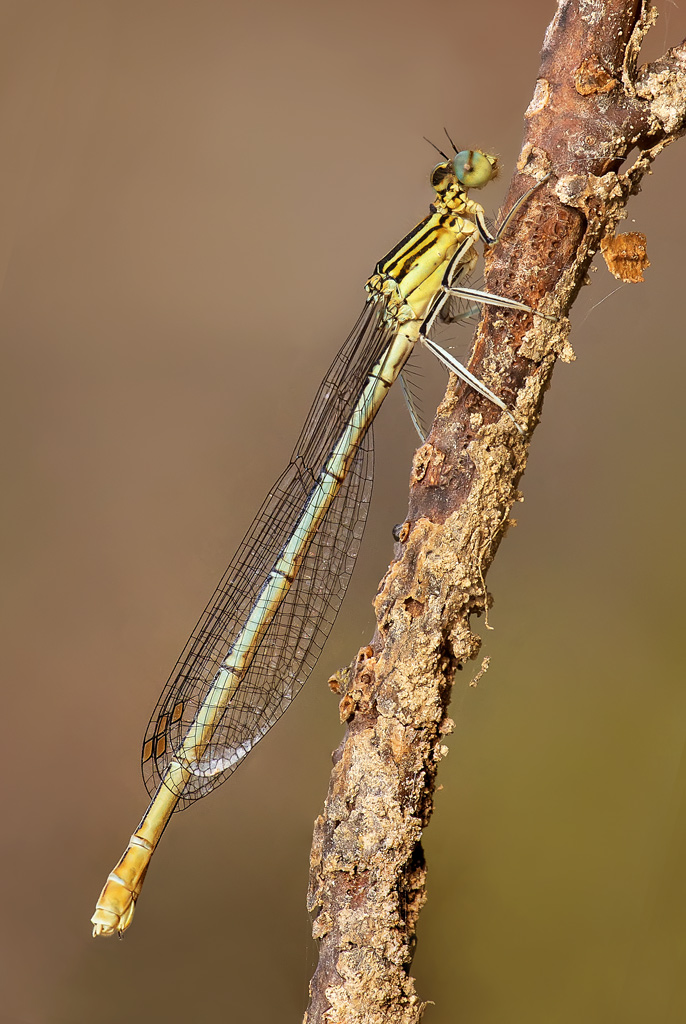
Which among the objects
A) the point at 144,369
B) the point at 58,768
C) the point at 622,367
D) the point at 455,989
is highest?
the point at 622,367

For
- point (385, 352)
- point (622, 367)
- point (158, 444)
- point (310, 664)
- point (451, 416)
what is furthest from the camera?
point (158, 444)

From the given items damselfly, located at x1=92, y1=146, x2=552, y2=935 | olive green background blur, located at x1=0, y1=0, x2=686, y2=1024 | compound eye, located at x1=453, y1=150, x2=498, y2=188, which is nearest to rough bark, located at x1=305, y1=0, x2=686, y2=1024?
compound eye, located at x1=453, y1=150, x2=498, y2=188

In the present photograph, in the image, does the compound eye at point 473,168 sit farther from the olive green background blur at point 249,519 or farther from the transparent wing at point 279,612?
the olive green background blur at point 249,519

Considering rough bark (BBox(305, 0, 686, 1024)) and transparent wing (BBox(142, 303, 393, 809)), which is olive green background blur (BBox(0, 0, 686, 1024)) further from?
rough bark (BBox(305, 0, 686, 1024))

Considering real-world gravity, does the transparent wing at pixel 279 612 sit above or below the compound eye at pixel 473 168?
below

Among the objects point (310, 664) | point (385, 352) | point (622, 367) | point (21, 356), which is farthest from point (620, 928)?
point (21, 356)

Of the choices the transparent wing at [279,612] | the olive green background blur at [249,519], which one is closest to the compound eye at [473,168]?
the transparent wing at [279,612]

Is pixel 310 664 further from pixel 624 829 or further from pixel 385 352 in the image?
pixel 624 829
